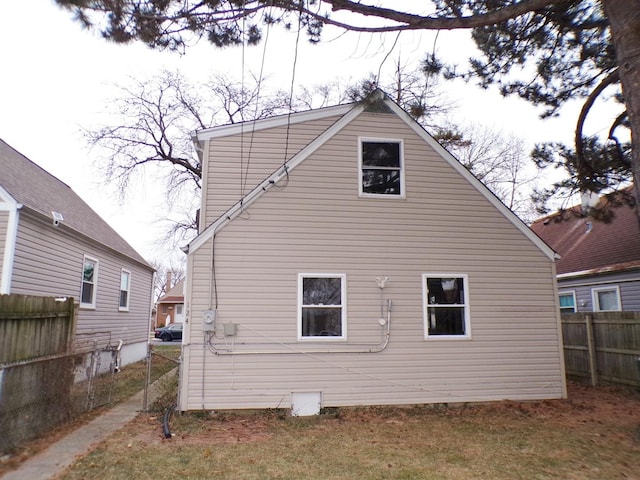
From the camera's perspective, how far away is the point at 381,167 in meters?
9.02

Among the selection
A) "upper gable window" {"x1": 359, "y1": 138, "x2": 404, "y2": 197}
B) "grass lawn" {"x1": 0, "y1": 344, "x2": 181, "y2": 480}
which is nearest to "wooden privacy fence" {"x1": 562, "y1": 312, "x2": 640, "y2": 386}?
"upper gable window" {"x1": 359, "y1": 138, "x2": 404, "y2": 197}

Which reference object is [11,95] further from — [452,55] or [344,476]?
[344,476]

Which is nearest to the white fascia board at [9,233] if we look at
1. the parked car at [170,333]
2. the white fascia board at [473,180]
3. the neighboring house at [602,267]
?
the white fascia board at [473,180]

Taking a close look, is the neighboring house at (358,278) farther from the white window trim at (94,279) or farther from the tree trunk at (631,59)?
the white window trim at (94,279)

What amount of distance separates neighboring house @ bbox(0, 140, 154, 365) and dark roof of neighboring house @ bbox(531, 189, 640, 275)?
11975mm

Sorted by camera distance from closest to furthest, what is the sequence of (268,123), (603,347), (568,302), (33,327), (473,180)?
(33,327) < (473,180) < (268,123) < (603,347) < (568,302)

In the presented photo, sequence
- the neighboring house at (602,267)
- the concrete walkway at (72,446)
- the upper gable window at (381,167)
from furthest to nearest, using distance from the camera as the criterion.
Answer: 1. the neighboring house at (602,267)
2. the upper gable window at (381,167)
3. the concrete walkway at (72,446)

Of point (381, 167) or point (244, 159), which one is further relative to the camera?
point (244, 159)

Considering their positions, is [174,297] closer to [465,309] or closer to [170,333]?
[170,333]

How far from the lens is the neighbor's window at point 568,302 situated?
14.7 metres

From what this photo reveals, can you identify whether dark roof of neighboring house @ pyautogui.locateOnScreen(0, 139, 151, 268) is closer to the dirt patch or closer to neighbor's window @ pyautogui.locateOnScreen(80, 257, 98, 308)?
neighbor's window @ pyautogui.locateOnScreen(80, 257, 98, 308)

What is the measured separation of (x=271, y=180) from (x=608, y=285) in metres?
10.7

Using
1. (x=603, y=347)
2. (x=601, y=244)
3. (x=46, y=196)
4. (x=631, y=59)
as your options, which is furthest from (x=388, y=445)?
(x=601, y=244)

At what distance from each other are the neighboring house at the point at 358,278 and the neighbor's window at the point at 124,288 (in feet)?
26.3
